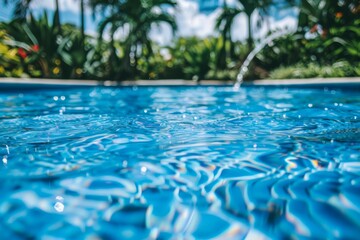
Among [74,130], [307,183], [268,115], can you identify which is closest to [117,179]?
[307,183]

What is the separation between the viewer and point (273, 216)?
157 cm

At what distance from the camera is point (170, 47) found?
1445 cm

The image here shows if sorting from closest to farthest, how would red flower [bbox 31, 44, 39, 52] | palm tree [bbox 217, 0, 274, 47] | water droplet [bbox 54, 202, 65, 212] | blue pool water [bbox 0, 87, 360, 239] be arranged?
1. blue pool water [bbox 0, 87, 360, 239]
2. water droplet [bbox 54, 202, 65, 212]
3. red flower [bbox 31, 44, 39, 52]
4. palm tree [bbox 217, 0, 274, 47]

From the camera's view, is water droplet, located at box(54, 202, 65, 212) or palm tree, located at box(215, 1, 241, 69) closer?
water droplet, located at box(54, 202, 65, 212)

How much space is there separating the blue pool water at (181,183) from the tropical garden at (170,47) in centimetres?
847

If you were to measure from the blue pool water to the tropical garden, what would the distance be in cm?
847

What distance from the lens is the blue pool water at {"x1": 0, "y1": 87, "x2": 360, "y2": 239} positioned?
→ 4.90 feet

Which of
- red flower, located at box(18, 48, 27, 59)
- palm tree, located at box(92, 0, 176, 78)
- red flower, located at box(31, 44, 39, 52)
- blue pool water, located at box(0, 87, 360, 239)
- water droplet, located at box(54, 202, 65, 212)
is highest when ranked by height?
palm tree, located at box(92, 0, 176, 78)

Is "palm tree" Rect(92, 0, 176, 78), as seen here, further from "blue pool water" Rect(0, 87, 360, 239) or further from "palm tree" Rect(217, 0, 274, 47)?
"blue pool water" Rect(0, 87, 360, 239)

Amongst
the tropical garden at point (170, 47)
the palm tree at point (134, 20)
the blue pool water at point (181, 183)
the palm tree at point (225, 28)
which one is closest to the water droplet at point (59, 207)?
the blue pool water at point (181, 183)

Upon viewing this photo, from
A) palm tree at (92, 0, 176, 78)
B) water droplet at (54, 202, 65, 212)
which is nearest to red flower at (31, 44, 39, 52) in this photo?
palm tree at (92, 0, 176, 78)

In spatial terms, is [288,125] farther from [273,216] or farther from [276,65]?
[276,65]

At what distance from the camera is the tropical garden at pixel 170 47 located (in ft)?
37.4

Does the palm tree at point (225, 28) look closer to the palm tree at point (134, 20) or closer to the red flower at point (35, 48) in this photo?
the palm tree at point (134, 20)
